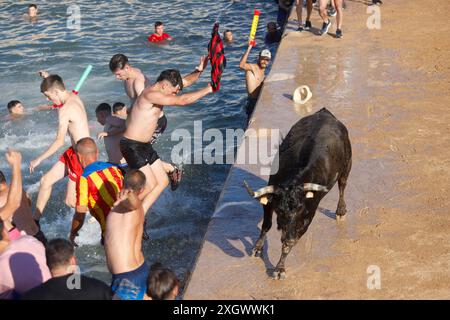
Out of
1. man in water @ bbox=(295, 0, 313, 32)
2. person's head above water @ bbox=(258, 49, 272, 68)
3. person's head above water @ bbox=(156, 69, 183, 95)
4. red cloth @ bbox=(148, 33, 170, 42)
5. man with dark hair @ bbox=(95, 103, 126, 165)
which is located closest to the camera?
person's head above water @ bbox=(156, 69, 183, 95)

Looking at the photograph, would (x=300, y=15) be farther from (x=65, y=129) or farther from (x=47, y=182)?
(x=47, y=182)

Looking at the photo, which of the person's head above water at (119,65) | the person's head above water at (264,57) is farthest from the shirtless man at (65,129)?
the person's head above water at (264,57)

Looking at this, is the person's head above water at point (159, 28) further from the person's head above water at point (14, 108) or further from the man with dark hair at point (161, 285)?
the man with dark hair at point (161, 285)

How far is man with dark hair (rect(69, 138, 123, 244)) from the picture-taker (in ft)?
25.6

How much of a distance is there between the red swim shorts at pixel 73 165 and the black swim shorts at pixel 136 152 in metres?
0.63

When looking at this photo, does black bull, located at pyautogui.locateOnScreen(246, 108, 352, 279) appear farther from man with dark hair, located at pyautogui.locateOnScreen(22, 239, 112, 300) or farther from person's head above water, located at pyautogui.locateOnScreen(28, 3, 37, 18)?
person's head above water, located at pyautogui.locateOnScreen(28, 3, 37, 18)

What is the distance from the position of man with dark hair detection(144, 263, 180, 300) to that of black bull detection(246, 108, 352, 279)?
4.74ft

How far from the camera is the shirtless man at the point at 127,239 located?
6.48 metres

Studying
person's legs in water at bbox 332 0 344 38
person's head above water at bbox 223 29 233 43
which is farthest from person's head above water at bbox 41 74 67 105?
person's head above water at bbox 223 29 233 43

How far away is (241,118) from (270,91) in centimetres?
255

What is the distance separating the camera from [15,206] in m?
6.98

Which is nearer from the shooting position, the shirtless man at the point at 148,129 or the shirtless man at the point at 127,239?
the shirtless man at the point at 127,239

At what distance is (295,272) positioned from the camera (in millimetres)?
7250
